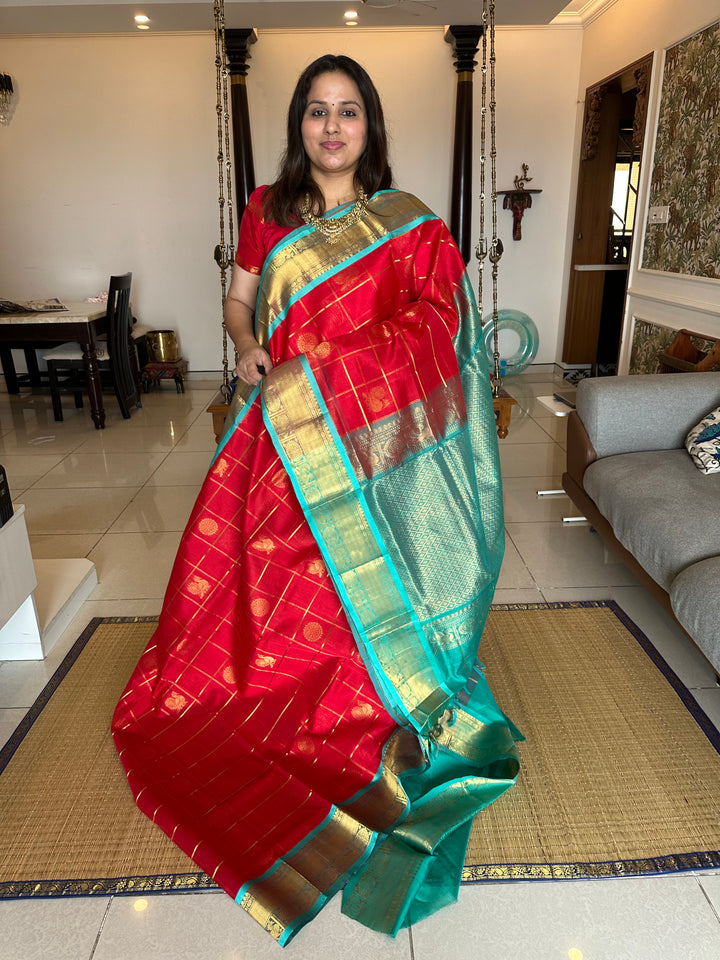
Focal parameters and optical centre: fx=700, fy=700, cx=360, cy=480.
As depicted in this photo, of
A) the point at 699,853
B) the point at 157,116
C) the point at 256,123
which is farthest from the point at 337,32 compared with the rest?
the point at 699,853

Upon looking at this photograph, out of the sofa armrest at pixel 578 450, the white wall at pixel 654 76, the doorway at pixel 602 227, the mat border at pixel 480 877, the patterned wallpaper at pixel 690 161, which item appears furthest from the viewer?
the doorway at pixel 602 227

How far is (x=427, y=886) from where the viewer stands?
4.17 ft

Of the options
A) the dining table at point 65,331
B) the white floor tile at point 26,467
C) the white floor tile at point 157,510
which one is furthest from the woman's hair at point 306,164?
the dining table at point 65,331

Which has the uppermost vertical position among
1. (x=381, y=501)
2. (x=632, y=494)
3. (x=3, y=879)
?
(x=381, y=501)

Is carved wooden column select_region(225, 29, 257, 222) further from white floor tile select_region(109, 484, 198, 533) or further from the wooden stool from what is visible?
white floor tile select_region(109, 484, 198, 533)

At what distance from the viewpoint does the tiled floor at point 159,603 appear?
3.92 feet

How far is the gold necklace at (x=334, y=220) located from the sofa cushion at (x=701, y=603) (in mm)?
1180

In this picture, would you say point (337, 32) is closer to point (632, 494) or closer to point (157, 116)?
point (157, 116)

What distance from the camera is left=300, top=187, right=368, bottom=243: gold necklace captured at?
164 centimetres

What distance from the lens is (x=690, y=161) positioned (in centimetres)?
362

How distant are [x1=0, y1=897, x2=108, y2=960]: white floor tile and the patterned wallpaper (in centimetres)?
355

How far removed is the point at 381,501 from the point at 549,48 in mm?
5083

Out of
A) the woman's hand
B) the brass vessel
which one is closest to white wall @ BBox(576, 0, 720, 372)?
the woman's hand

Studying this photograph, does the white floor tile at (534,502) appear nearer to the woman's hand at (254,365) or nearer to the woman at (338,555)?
the woman at (338,555)
